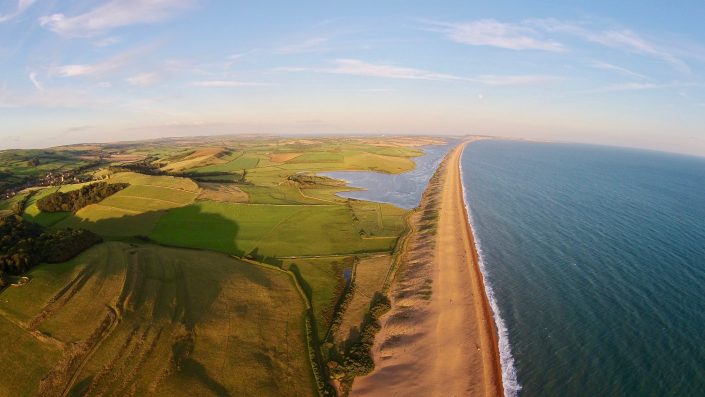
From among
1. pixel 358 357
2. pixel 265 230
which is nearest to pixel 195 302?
pixel 358 357

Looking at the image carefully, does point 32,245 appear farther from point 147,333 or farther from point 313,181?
point 313,181

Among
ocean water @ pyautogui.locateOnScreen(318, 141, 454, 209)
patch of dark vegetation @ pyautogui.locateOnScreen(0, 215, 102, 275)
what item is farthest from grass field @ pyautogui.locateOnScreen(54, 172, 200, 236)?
ocean water @ pyautogui.locateOnScreen(318, 141, 454, 209)

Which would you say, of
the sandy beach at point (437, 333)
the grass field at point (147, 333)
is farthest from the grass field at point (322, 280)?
the sandy beach at point (437, 333)

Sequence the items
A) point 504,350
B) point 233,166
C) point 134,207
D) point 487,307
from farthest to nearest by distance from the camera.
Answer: point 233,166
point 134,207
point 487,307
point 504,350

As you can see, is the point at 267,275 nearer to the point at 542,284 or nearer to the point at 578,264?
the point at 542,284

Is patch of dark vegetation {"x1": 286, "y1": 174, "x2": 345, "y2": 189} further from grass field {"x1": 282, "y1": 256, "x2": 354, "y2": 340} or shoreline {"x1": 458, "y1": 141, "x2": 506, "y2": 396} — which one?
grass field {"x1": 282, "y1": 256, "x2": 354, "y2": 340}

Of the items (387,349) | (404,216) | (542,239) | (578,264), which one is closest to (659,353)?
(578,264)
